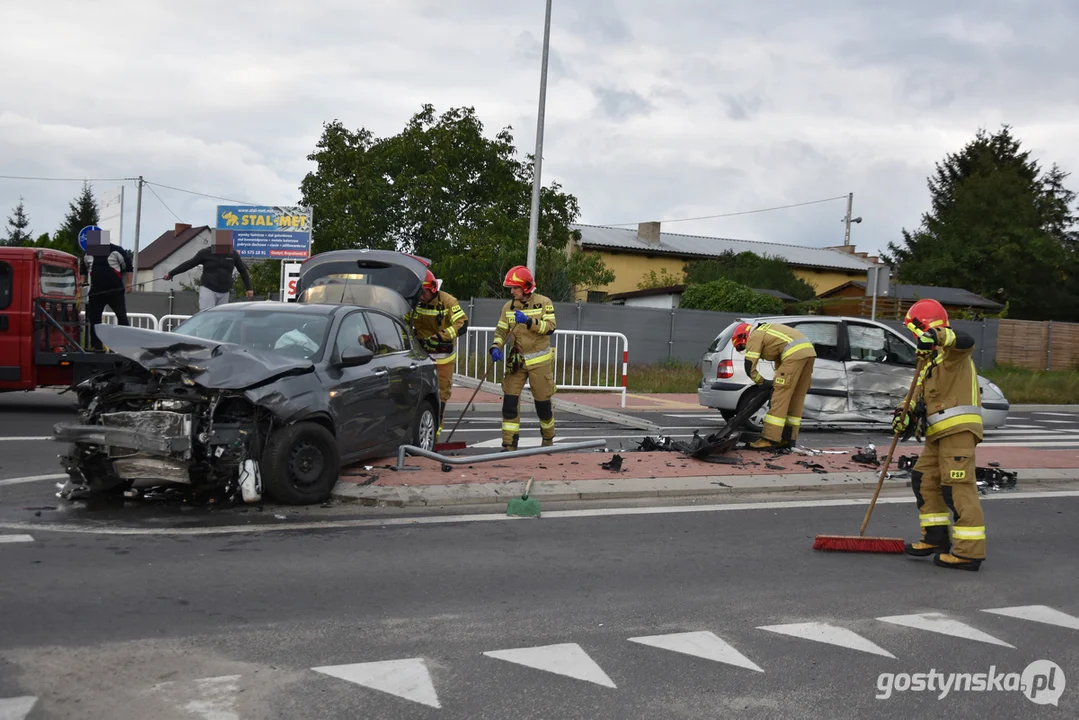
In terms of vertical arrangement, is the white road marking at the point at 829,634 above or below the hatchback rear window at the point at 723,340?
below

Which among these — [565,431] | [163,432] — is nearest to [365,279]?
[565,431]

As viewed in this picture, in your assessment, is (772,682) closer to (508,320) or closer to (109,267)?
(508,320)

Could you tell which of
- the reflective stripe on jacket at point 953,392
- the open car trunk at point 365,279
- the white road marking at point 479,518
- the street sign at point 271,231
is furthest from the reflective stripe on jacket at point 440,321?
the street sign at point 271,231

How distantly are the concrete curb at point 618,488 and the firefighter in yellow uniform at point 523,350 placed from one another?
1.85 meters

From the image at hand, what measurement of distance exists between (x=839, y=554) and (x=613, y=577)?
5.72 feet

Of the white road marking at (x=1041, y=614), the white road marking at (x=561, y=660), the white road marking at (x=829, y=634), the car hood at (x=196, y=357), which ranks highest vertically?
the car hood at (x=196, y=357)

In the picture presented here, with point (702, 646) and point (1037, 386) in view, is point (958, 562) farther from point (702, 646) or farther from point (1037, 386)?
point (1037, 386)

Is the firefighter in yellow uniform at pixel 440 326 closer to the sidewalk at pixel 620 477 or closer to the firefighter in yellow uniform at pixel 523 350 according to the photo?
the firefighter in yellow uniform at pixel 523 350

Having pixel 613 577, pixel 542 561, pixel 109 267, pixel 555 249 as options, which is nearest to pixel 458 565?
pixel 542 561

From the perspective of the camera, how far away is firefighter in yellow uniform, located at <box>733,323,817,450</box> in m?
10.4

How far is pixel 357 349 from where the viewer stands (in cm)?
844

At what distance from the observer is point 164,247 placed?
85438mm

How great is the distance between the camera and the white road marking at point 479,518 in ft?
21.7

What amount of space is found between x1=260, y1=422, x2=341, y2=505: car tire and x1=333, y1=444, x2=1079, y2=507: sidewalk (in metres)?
0.34
